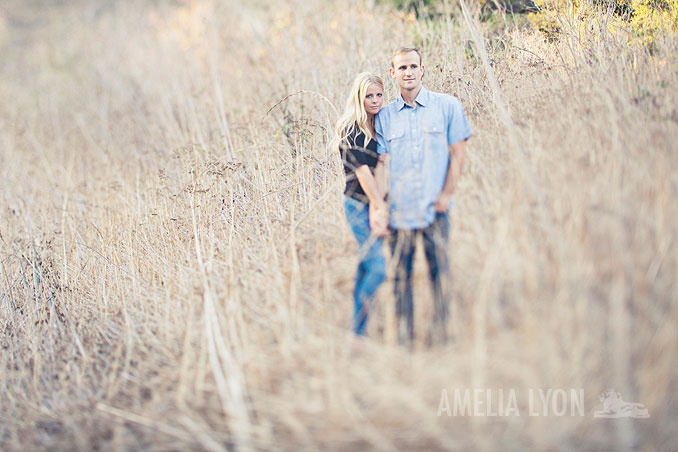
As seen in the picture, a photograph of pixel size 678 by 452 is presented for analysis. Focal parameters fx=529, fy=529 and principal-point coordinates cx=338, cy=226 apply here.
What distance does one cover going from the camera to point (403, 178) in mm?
2994

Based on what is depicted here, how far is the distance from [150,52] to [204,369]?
8.27 metres

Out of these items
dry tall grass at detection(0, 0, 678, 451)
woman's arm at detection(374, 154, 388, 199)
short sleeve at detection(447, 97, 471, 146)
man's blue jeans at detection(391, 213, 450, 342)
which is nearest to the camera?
dry tall grass at detection(0, 0, 678, 451)

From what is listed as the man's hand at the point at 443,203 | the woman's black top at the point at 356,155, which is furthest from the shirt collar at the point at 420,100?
the man's hand at the point at 443,203

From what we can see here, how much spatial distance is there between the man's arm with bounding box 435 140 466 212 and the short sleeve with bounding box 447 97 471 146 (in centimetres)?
3

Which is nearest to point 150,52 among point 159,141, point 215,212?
point 159,141

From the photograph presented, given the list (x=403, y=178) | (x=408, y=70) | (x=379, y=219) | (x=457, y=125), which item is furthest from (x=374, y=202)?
(x=408, y=70)

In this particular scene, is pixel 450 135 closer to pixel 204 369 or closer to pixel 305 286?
pixel 305 286

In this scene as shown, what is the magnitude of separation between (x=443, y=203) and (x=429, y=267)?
360mm

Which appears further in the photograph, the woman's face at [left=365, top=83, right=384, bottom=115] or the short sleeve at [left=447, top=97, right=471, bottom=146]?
the woman's face at [left=365, top=83, right=384, bottom=115]

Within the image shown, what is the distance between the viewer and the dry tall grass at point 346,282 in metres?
2.36

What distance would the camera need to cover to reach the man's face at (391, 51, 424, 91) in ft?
9.98

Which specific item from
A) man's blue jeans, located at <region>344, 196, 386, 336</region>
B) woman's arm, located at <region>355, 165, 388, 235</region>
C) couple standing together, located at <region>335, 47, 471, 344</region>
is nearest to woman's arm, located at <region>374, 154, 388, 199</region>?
couple standing together, located at <region>335, 47, 471, 344</region>

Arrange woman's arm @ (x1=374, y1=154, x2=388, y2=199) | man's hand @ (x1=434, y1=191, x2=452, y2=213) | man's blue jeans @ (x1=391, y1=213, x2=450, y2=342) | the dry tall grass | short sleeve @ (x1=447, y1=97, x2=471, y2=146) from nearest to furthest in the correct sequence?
the dry tall grass < man's blue jeans @ (x1=391, y1=213, x2=450, y2=342) < man's hand @ (x1=434, y1=191, x2=452, y2=213) < short sleeve @ (x1=447, y1=97, x2=471, y2=146) < woman's arm @ (x1=374, y1=154, x2=388, y2=199)

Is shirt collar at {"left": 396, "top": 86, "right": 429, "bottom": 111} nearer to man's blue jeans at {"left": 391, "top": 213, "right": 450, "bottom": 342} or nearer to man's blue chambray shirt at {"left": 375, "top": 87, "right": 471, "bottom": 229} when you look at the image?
man's blue chambray shirt at {"left": 375, "top": 87, "right": 471, "bottom": 229}
